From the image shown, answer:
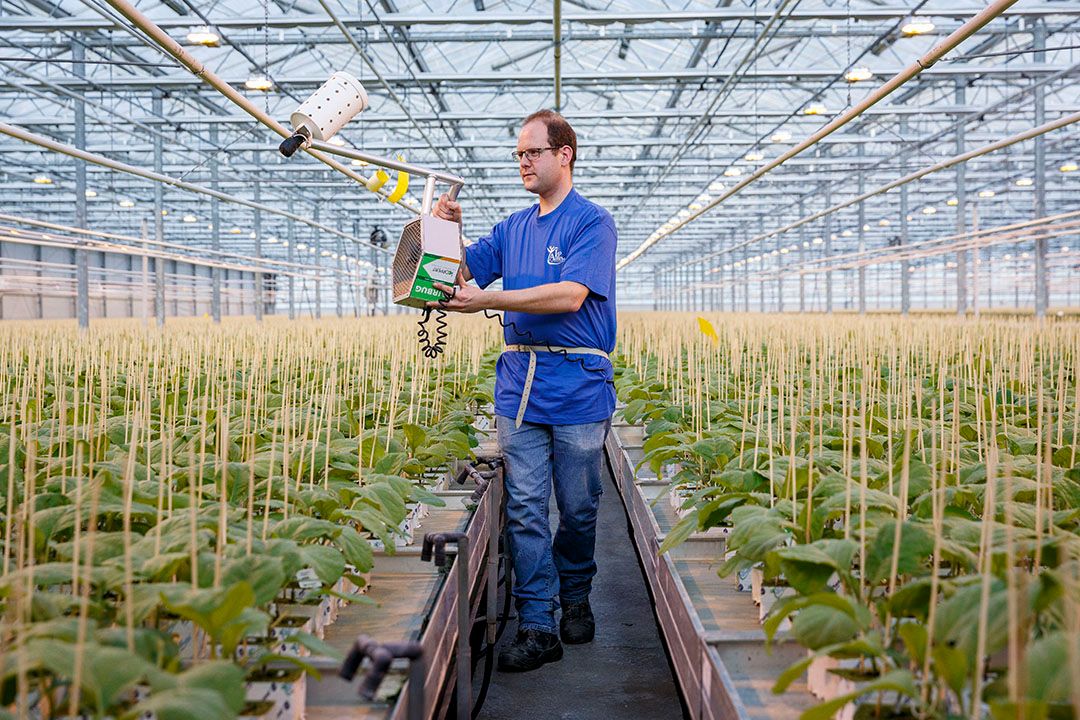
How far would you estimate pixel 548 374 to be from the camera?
2.55 metres

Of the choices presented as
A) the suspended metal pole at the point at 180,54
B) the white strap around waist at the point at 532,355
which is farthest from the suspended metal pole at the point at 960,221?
the white strap around waist at the point at 532,355

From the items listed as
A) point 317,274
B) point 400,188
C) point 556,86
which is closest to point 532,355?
point 400,188

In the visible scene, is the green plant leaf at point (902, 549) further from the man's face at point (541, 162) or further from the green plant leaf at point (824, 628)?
the man's face at point (541, 162)

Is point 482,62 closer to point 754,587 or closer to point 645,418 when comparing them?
point 645,418

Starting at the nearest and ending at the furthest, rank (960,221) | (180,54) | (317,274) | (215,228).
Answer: (180,54)
(960,221)
(215,228)
(317,274)

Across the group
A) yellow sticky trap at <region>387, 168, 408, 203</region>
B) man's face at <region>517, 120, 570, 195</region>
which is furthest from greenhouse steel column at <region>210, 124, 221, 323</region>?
man's face at <region>517, 120, 570, 195</region>

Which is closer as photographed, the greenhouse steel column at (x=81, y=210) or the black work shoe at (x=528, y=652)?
the black work shoe at (x=528, y=652)

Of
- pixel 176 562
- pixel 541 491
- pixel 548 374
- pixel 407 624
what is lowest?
pixel 407 624

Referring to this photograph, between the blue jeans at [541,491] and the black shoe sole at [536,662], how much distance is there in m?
0.07

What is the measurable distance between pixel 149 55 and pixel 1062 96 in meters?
14.2

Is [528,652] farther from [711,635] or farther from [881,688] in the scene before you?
[881,688]

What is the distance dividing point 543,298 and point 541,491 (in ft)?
2.01

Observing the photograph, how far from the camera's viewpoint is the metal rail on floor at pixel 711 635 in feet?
4.78

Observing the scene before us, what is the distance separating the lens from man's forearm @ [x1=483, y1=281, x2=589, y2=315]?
2293mm
